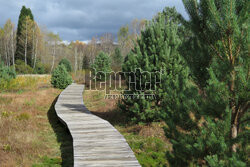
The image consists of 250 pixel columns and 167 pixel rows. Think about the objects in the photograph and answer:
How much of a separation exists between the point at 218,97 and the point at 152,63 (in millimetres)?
4771

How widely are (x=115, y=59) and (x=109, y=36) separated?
84.4 ft

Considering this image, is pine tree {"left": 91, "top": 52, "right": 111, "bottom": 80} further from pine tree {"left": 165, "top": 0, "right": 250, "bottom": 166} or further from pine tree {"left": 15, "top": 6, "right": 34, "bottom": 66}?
pine tree {"left": 15, "top": 6, "right": 34, "bottom": 66}

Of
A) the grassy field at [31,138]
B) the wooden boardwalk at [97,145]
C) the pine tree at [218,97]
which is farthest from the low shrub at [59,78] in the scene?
the pine tree at [218,97]

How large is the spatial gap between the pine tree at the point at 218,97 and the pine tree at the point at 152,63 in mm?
3778

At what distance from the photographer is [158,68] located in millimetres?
6723

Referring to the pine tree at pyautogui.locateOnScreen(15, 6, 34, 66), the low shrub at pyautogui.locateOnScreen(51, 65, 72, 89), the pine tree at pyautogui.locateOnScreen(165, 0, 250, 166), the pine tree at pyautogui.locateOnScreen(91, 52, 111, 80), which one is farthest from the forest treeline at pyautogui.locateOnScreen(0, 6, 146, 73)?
the pine tree at pyautogui.locateOnScreen(165, 0, 250, 166)

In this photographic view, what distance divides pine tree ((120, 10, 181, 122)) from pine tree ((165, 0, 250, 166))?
3.78m

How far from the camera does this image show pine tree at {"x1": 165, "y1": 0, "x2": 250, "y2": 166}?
2115 mm

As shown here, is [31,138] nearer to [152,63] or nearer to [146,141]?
[146,141]

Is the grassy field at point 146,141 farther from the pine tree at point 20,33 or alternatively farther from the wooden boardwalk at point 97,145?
the pine tree at point 20,33

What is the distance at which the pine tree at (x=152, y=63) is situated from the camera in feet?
21.7

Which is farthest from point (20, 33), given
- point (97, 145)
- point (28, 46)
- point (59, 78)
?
point (97, 145)

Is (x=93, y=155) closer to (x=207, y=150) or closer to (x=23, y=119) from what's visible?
(x=207, y=150)

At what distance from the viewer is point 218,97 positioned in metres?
2.18
